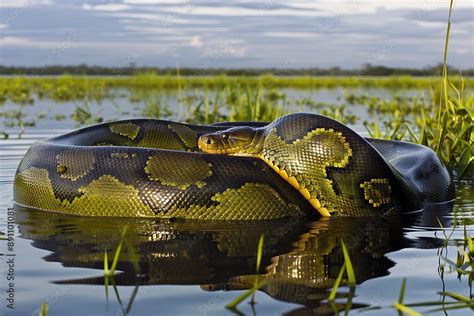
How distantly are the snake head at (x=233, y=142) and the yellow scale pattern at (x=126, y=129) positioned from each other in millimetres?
1900

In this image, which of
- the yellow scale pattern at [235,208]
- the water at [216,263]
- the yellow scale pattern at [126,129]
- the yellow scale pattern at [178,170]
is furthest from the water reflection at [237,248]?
the yellow scale pattern at [126,129]

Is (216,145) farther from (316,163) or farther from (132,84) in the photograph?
(132,84)

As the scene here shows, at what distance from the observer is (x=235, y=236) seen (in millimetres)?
5859

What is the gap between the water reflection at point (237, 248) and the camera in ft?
14.2

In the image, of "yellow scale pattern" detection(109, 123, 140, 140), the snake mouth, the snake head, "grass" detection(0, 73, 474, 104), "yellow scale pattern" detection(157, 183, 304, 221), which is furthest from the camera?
"grass" detection(0, 73, 474, 104)

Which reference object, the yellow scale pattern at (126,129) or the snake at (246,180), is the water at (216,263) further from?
the yellow scale pattern at (126,129)

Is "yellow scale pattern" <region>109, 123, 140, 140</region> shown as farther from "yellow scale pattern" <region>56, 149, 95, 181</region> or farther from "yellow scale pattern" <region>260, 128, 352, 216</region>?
"yellow scale pattern" <region>260, 128, 352, 216</region>

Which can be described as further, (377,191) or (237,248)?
(377,191)

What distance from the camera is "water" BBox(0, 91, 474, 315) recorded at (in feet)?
Result: 12.8

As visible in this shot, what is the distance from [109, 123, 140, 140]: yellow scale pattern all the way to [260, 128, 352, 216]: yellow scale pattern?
10.2 feet

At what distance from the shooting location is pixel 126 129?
936 centimetres

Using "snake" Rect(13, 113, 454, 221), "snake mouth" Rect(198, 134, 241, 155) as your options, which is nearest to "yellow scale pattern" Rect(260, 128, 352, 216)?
"snake" Rect(13, 113, 454, 221)

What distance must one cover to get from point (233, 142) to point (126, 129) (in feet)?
7.65

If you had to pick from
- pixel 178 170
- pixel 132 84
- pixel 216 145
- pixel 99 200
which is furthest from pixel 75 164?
pixel 132 84
